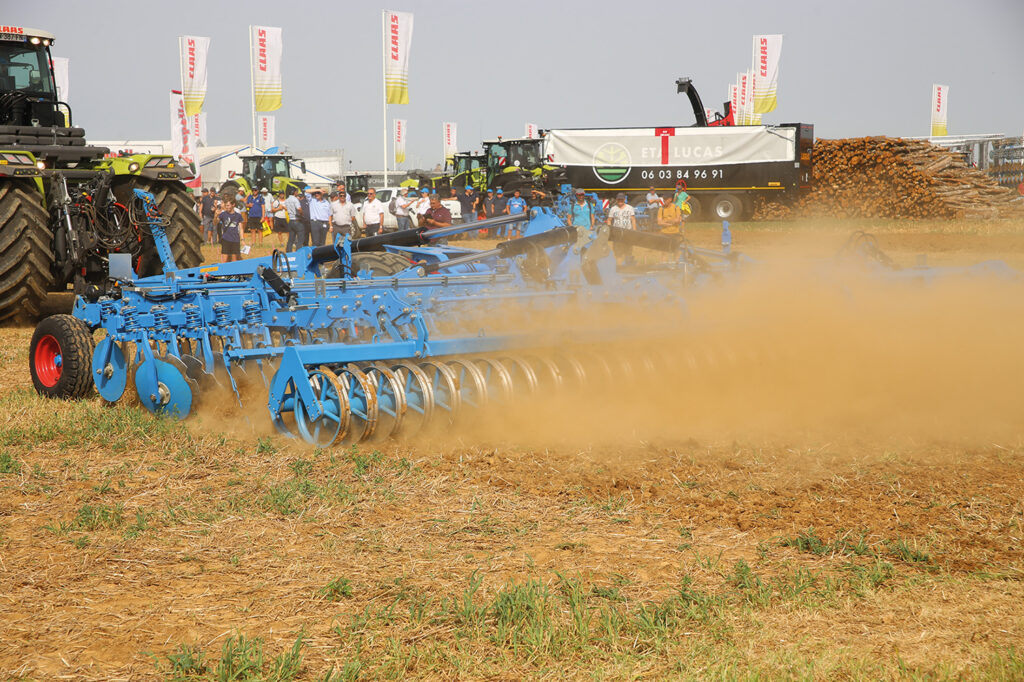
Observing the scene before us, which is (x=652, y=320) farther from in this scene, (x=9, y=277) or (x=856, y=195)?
(x=856, y=195)

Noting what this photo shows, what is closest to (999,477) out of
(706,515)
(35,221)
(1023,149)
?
(706,515)

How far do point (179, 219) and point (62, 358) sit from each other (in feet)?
13.5

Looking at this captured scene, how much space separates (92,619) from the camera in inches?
139

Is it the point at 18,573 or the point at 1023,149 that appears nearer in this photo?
the point at 18,573

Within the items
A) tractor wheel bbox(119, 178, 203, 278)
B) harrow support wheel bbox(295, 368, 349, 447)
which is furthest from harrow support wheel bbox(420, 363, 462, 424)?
tractor wheel bbox(119, 178, 203, 278)

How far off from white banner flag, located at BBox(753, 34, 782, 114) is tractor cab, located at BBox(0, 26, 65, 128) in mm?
25824

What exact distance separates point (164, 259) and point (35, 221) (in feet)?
10.6

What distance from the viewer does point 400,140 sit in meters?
46.8

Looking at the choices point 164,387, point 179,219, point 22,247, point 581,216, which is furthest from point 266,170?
point 164,387

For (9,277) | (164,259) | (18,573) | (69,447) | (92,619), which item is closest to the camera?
(92,619)

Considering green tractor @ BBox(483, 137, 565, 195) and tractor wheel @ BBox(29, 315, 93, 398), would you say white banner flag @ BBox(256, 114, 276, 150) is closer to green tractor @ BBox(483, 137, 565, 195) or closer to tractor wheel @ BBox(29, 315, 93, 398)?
green tractor @ BBox(483, 137, 565, 195)

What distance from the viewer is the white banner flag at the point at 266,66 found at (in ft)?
90.7

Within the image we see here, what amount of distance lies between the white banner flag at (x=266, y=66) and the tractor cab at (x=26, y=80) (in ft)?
54.6

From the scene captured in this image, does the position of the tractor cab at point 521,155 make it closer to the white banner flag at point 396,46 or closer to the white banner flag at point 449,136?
the white banner flag at point 396,46
